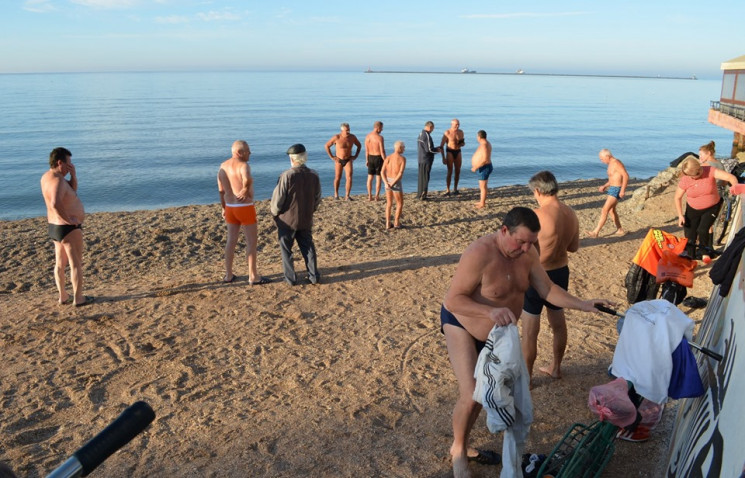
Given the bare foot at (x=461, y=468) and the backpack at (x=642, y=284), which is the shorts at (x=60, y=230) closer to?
the bare foot at (x=461, y=468)

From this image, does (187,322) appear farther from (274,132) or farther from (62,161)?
(274,132)

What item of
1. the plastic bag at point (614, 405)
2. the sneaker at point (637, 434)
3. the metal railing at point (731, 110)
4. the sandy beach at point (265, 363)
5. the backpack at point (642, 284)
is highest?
the metal railing at point (731, 110)

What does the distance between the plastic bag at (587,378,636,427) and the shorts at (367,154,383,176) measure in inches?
391

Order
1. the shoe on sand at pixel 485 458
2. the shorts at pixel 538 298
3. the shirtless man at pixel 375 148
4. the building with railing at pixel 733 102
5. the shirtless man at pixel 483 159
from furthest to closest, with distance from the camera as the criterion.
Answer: the building with railing at pixel 733 102, the shirtless man at pixel 375 148, the shirtless man at pixel 483 159, the shorts at pixel 538 298, the shoe on sand at pixel 485 458

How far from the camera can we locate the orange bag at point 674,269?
18.5ft

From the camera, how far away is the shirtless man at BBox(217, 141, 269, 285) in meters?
7.05

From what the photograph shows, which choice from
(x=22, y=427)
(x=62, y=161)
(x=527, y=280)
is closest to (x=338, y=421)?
(x=527, y=280)

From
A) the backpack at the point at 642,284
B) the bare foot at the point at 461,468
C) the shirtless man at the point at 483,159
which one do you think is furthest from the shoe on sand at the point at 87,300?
the shirtless man at the point at 483,159

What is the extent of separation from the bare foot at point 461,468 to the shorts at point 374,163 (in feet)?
31.7

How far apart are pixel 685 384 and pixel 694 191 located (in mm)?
5326

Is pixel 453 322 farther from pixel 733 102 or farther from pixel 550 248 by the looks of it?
pixel 733 102

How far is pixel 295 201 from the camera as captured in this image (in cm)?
715

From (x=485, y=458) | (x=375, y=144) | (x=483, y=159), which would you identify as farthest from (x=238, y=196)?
(x=483, y=159)

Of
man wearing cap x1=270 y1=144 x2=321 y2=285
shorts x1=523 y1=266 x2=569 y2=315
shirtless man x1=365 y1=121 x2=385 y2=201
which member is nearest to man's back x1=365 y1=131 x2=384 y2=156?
shirtless man x1=365 y1=121 x2=385 y2=201
